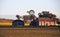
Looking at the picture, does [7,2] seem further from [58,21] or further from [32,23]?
[58,21]

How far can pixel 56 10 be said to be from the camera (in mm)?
2340

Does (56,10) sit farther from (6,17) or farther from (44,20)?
(6,17)

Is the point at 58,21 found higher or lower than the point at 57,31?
higher

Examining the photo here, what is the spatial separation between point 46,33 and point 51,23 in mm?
199

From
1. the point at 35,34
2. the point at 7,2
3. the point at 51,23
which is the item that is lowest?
the point at 35,34

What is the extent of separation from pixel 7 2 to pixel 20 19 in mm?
374

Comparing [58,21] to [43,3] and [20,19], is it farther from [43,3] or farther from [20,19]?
[20,19]

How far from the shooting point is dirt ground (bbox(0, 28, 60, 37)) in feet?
7.25

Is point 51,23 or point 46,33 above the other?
point 51,23

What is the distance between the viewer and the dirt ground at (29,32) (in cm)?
221

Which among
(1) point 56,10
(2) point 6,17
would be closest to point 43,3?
(1) point 56,10

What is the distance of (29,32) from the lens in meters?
2.24

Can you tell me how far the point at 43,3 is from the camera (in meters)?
2.36

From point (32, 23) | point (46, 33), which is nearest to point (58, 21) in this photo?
point (46, 33)
